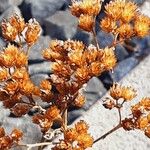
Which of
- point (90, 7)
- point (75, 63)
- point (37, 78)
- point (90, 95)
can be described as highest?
point (37, 78)

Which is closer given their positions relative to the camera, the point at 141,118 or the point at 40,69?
the point at 141,118

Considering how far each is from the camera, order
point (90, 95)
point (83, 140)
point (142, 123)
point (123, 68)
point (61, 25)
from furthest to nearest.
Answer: point (61, 25), point (123, 68), point (90, 95), point (142, 123), point (83, 140)

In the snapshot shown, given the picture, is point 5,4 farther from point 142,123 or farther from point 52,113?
point 142,123

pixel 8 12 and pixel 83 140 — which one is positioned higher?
pixel 8 12

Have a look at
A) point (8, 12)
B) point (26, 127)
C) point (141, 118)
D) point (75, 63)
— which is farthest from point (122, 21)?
point (8, 12)

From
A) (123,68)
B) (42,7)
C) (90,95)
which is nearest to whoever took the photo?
(90,95)

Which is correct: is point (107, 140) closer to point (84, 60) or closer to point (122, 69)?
point (122, 69)

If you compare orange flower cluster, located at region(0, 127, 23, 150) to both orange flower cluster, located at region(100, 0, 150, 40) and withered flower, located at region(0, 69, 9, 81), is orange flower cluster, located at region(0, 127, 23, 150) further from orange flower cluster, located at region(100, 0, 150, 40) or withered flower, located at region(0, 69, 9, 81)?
orange flower cluster, located at region(100, 0, 150, 40)

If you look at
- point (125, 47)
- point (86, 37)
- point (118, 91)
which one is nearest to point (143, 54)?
point (125, 47)

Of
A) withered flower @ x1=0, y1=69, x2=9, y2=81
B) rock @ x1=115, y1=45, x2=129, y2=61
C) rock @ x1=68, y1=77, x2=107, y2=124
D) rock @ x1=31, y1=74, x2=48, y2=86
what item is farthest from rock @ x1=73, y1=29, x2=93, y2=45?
withered flower @ x1=0, y1=69, x2=9, y2=81
